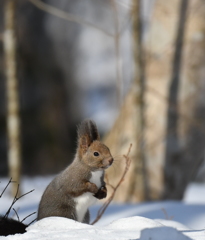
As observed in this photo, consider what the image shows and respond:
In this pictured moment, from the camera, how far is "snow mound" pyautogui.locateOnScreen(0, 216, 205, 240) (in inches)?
77.4

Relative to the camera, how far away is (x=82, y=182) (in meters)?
2.46

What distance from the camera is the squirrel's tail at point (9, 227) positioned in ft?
8.06

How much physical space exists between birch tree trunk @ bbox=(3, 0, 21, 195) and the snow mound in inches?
170

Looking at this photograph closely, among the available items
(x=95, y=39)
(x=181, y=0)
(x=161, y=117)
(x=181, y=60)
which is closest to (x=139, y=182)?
(x=161, y=117)

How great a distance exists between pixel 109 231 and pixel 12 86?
15.0 feet

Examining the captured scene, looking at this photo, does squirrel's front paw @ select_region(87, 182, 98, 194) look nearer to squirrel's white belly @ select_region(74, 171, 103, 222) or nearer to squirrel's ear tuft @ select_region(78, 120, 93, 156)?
squirrel's white belly @ select_region(74, 171, 103, 222)

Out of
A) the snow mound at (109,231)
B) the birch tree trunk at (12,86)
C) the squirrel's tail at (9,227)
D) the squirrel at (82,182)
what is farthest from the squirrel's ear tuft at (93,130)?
the birch tree trunk at (12,86)

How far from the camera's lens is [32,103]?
14289 mm

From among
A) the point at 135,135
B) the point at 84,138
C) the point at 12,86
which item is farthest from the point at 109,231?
the point at 12,86

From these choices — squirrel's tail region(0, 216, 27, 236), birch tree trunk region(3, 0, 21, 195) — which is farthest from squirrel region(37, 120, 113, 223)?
birch tree trunk region(3, 0, 21, 195)

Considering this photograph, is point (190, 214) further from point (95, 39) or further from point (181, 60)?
point (95, 39)

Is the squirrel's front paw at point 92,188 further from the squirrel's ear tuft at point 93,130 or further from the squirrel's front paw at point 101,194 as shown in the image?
the squirrel's ear tuft at point 93,130

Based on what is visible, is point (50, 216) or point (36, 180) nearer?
point (50, 216)

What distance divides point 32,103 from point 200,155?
875cm
